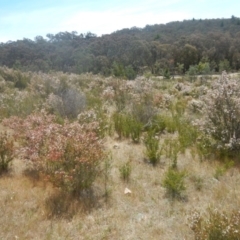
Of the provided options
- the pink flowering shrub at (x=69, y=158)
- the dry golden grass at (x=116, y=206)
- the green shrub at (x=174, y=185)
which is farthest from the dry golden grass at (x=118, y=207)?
the pink flowering shrub at (x=69, y=158)

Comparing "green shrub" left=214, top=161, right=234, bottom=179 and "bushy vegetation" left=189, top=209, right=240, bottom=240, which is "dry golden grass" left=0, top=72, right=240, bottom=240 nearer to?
"green shrub" left=214, top=161, right=234, bottom=179

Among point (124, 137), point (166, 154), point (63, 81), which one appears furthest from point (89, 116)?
point (63, 81)

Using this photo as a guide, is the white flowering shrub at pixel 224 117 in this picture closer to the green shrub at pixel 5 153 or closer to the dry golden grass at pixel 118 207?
the dry golden grass at pixel 118 207

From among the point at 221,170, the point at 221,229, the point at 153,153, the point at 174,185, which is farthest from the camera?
the point at 153,153

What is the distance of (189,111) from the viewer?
904 cm

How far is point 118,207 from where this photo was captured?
376cm

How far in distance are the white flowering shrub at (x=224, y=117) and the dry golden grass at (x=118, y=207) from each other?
65 cm

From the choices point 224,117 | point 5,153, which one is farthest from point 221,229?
point 5,153

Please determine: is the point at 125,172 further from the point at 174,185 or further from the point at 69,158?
the point at 69,158

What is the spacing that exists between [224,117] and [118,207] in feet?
9.50

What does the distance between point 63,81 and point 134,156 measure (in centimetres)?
616

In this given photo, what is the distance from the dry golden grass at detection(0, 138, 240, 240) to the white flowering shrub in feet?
2.12

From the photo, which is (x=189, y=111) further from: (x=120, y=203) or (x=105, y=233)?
(x=105, y=233)

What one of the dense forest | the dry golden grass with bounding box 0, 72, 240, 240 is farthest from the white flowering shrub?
the dense forest
